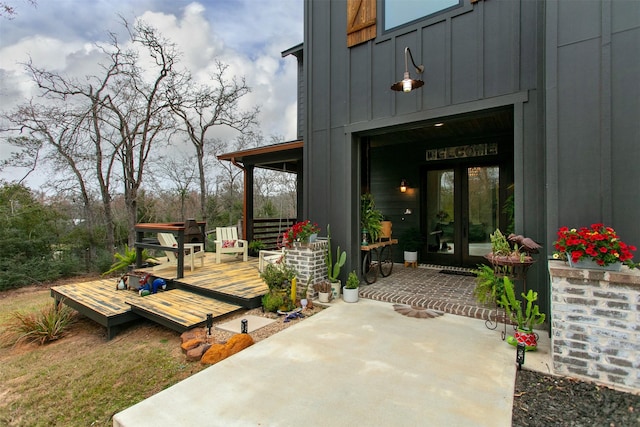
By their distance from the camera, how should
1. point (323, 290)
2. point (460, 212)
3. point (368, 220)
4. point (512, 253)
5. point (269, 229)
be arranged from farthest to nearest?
point (269, 229)
point (460, 212)
point (368, 220)
point (323, 290)
point (512, 253)

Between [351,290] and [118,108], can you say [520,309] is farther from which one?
[118,108]

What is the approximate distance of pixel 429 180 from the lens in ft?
22.9

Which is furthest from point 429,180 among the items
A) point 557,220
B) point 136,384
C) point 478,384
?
point 136,384

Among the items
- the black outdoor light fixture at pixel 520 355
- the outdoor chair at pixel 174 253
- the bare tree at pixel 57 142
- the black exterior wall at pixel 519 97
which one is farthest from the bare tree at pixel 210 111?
the black outdoor light fixture at pixel 520 355

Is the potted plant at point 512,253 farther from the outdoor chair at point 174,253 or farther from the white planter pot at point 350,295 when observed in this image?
the outdoor chair at point 174,253

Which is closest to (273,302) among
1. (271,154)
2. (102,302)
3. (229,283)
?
(229,283)

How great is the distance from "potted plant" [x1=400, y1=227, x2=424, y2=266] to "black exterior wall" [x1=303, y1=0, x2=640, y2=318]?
2343 mm

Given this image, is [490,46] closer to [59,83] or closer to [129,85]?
[129,85]

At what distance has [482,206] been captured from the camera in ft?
20.9

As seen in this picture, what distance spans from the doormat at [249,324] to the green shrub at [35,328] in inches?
103

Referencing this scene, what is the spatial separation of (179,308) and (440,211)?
18.6 feet

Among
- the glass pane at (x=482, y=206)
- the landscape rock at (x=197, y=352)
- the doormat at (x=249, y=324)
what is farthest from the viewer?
the glass pane at (x=482, y=206)

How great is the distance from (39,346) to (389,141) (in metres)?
6.95

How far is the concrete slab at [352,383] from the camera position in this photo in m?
1.89
